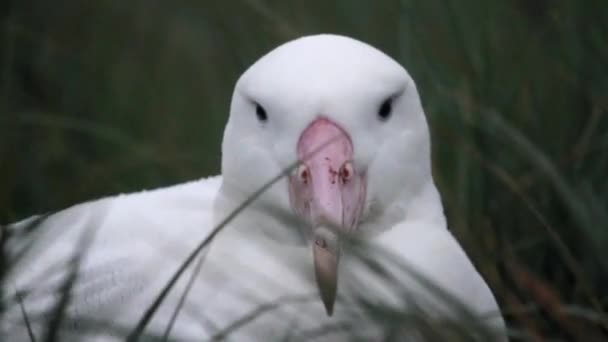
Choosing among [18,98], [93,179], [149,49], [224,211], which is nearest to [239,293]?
[224,211]

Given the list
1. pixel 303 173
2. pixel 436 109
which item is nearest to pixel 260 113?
pixel 303 173

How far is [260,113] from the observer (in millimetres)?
4129

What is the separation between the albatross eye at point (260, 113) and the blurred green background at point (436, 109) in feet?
1.88

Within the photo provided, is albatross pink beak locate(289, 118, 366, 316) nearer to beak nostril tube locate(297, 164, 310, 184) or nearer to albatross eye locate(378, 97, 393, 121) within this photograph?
beak nostril tube locate(297, 164, 310, 184)

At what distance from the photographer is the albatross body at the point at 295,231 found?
3873mm

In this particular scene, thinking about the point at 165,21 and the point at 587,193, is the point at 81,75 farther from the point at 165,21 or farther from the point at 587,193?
the point at 587,193

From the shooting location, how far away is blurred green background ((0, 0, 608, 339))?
14.5 feet

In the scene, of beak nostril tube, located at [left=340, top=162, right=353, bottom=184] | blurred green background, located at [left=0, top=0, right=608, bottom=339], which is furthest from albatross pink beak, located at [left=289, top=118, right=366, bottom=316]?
blurred green background, located at [left=0, top=0, right=608, bottom=339]

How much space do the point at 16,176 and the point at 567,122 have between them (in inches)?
79.3

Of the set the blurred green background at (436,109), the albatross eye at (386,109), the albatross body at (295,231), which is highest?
the blurred green background at (436,109)

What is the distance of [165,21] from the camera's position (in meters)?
8.39

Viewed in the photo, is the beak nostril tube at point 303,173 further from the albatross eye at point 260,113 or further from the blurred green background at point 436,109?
the blurred green background at point 436,109

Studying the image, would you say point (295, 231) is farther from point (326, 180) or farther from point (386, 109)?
point (386, 109)

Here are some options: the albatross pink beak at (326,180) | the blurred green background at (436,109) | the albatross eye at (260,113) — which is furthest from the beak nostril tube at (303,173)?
the blurred green background at (436,109)
